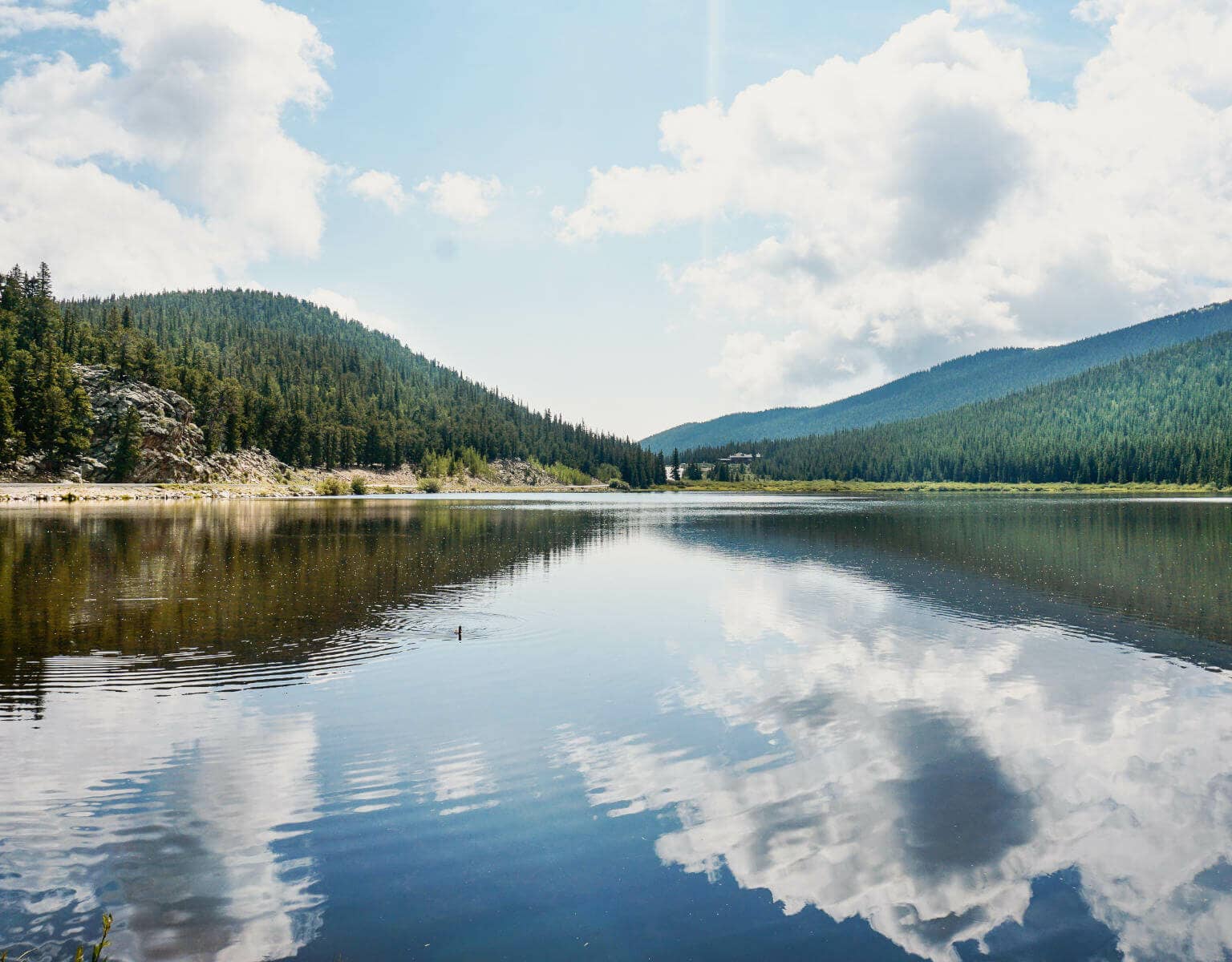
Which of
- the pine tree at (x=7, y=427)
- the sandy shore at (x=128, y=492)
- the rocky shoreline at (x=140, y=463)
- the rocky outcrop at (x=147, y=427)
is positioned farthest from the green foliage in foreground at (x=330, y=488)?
the pine tree at (x=7, y=427)

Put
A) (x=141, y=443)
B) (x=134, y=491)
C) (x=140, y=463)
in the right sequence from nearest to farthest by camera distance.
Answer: (x=134, y=491), (x=140, y=463), (x=141, y=443)

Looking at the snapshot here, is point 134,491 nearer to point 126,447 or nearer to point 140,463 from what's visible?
point 126,447

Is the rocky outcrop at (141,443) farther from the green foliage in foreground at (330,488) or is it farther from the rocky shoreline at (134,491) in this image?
the green foliage in foreground at (330,488)

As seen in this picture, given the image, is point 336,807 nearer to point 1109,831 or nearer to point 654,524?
point 1109,831

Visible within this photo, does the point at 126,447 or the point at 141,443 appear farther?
the point at 141,443

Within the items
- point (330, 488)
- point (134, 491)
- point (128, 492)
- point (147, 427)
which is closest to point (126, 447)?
point (147, 427)

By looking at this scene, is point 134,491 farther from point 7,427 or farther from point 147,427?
point 147,427

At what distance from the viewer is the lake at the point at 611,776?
865cm

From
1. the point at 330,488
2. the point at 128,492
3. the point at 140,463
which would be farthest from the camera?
the point at 330,488

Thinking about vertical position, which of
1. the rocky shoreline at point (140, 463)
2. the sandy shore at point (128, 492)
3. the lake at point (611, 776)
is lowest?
the lake at point (611, 776)

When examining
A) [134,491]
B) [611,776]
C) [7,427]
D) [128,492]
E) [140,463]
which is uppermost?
[7,427]

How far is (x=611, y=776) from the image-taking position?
1300 centimetres

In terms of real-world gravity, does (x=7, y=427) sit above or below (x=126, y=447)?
above

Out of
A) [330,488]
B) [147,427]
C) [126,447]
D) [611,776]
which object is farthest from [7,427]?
[611,776]
